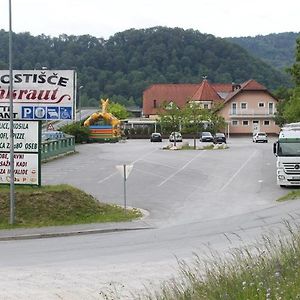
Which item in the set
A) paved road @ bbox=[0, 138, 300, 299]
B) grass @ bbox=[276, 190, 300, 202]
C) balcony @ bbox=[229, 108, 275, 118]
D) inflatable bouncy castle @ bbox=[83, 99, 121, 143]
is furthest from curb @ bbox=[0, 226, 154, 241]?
balcony @ bbox=[229, 108, 275, 118]

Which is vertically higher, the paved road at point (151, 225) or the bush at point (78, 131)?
the bush at point (78, 131)

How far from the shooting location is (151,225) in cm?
2375

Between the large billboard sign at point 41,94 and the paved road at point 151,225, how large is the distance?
4.81 meters

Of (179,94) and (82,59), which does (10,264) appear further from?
(82,59)

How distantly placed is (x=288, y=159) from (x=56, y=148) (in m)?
23.9

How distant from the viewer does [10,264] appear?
650 inches

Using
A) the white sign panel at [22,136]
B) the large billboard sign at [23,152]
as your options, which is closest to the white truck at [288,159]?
the large billboard sign at [23,152]

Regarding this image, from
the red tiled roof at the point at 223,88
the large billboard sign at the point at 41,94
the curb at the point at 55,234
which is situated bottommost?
the curb at the point at 55,234

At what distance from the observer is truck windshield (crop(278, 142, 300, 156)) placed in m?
34.9

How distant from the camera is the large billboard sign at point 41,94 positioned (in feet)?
90.0

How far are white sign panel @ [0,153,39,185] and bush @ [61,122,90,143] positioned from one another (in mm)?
52557

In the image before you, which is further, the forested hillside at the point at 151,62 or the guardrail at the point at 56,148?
the forested hillside at the point at 151,62

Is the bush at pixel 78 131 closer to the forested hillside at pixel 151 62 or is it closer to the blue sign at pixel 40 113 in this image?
the blue sign at pixel 40 113

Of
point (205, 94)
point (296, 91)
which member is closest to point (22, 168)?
point (296, 91)
